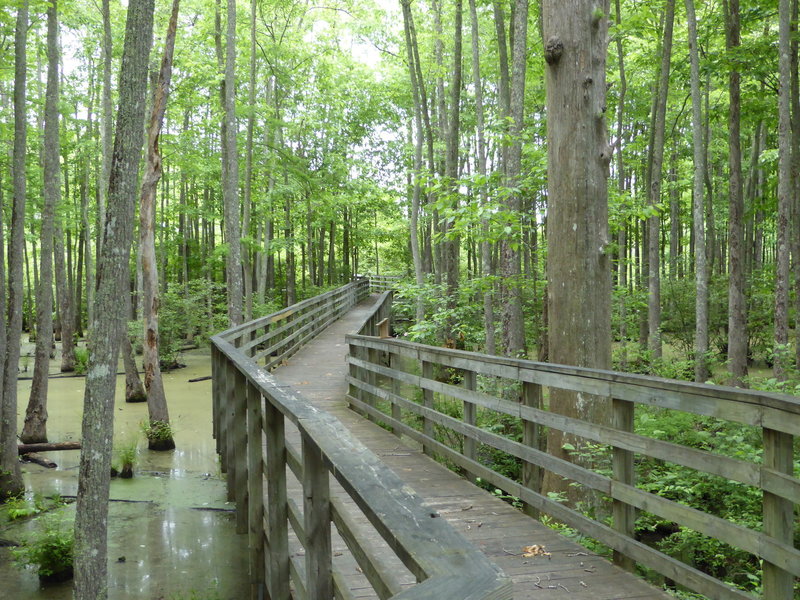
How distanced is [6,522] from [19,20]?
26.6 feet

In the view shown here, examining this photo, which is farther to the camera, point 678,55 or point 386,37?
point 386,37

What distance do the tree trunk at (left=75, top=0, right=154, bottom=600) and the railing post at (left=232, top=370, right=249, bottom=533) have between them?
1254mm

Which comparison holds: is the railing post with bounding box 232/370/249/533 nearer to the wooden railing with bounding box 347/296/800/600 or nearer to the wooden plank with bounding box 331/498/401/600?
the wooden railing with bounding box 347/296/800/600

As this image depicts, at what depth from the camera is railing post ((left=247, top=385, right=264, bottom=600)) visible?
162 inches

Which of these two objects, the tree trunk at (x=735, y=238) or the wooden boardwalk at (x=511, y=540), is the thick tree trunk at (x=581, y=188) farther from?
the tree trunk at (x=735, y=238)

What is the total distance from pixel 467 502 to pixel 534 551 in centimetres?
99

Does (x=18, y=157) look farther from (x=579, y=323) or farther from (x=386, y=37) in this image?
(x=386, y=37)

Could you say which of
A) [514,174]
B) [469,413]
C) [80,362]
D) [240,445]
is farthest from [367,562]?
[80,362]

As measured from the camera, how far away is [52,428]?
13758mm

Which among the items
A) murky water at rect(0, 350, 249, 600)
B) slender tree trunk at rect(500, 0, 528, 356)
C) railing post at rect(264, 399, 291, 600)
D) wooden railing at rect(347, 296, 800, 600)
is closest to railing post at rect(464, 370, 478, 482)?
wooden railing at rect(347, 296, 800, 600)

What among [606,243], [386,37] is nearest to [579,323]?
[606,243]

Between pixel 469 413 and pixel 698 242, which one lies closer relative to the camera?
pixel 469 413

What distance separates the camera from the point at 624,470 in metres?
3.48

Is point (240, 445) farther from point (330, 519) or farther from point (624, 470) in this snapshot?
point (330, 519)
